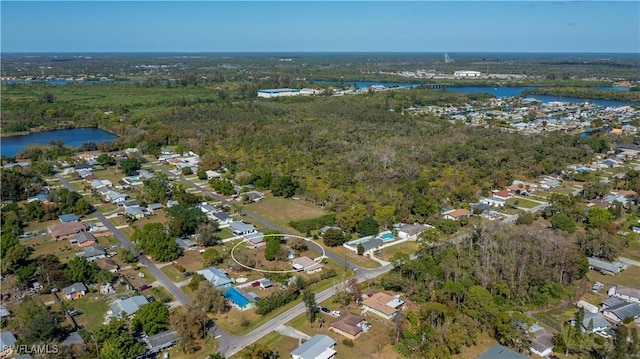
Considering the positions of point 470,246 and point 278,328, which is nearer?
point 278,328

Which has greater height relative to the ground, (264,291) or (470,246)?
(470,246)

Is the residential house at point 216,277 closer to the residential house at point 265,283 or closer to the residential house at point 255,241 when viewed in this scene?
the residential house at point 265,283

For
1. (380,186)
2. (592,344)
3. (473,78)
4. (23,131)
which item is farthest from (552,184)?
(473,78)

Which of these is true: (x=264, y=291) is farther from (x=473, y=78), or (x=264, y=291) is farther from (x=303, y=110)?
(x=473, y=78)

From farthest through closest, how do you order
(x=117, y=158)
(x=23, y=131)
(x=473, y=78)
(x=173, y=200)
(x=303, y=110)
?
(x=473, y=78), (x=303, y=110), (x=23, y=131), (x=117, y=158), (x=173, y=200)

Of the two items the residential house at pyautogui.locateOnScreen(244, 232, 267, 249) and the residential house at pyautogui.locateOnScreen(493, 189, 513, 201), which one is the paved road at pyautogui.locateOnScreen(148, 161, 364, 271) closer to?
the residential house at pyautogui.locateOnScreen(244, 232, 267, 249)

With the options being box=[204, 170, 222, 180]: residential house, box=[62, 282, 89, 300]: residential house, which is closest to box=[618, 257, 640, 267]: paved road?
box=[62, 282, 89, 300]: residential house

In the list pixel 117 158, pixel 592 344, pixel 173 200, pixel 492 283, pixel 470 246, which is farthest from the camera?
pixel 117 158
